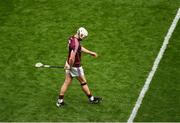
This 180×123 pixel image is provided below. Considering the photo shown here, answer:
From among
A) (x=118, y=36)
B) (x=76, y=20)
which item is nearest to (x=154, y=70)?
(x=118, y=36)

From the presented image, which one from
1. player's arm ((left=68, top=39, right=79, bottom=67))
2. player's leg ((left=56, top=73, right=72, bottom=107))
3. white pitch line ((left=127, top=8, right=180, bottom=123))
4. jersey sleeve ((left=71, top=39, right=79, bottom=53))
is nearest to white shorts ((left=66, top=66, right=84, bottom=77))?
player's leg ((left=56, top=73, right=72, bottom=107))

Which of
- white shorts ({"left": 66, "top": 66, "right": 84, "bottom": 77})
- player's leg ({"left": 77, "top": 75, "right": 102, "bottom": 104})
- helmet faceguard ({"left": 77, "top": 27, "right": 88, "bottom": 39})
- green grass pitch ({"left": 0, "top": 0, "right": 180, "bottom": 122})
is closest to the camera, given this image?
helmet faceguard ({"left": 77, "top": 27, "right": 88, "bottom": 39})

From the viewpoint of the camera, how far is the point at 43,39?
59.8 ft

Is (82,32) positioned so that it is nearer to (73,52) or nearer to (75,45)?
(75,45)

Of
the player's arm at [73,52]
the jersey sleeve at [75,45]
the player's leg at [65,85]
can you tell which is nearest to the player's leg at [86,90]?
the player's leg at [65,85]

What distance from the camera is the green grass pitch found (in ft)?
49.0

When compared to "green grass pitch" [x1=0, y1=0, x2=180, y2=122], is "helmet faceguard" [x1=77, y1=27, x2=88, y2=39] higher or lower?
higher

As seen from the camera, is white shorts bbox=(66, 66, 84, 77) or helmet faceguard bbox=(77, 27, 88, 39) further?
white shorts bbox=(66, 66, 84, 77)

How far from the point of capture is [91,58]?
17344 millimetres

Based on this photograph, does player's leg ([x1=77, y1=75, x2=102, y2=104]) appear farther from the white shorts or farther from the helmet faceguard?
the helmet faceguard

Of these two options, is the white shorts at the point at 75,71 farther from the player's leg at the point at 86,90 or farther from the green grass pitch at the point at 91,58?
Answer: the green grass pitch at the point at 91,58

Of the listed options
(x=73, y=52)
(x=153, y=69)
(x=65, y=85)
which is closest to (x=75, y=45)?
(x=73, y=52)

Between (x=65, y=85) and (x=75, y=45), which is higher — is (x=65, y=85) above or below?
below

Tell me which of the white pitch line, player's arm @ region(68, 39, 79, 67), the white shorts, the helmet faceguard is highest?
the helmet faceguard
